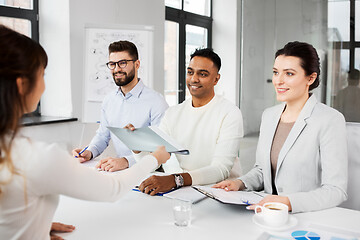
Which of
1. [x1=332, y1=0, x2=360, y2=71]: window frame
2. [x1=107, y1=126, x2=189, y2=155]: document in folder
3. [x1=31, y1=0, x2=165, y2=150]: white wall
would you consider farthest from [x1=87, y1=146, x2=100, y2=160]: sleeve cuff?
[x1=332, y1=0, x2=360, y2=71]: window frame

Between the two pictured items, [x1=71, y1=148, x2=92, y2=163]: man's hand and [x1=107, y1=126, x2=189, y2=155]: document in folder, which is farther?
[x1=71, y1=148, x2=92, y2=163]: man's hand

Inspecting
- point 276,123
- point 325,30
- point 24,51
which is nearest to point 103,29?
point 325,30

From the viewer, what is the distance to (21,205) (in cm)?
92

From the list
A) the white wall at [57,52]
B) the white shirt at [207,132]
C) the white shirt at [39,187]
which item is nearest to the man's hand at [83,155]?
the white shirt at [207,132]

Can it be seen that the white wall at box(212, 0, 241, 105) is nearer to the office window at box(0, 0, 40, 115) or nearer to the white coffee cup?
the office window at box(0, 0, 40, 115)

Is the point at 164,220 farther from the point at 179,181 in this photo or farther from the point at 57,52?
the point at 57,52

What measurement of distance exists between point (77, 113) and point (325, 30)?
245 cm

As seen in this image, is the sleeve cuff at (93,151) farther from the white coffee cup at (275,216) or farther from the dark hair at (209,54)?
the white coffee cup at (275,216)

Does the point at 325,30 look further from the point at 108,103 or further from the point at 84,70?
the point at 84,70

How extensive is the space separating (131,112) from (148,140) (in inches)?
47.7

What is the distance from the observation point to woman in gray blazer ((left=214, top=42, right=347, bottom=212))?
1504 mm

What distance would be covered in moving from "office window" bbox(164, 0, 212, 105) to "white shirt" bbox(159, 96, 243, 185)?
293cm

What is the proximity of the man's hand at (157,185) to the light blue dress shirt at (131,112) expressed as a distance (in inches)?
44.0

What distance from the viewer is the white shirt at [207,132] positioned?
6.67ft
